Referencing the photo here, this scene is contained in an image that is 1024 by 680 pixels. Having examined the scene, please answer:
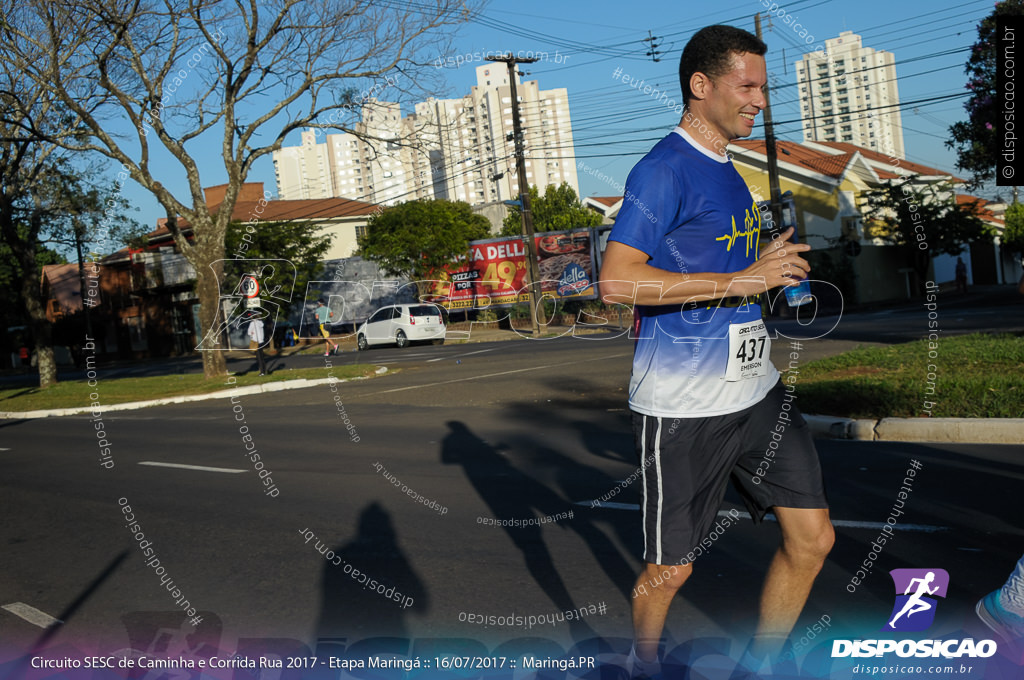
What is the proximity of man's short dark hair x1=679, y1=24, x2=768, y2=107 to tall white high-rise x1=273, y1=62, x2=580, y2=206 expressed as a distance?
15.6 m

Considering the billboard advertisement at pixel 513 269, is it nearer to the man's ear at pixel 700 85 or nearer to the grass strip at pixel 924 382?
the grass strip at pixel 924 382

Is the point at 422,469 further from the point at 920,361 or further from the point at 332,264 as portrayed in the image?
the point at 332,264

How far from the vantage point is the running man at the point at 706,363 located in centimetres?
271

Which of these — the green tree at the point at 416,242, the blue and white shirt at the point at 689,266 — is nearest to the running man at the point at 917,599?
the blue and white shirt at the point at 689,266

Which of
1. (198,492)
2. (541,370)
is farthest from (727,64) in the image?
(541,370)

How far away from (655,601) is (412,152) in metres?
20.7

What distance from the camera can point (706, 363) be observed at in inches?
111

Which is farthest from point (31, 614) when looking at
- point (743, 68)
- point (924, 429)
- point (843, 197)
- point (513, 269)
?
point (843, 197)

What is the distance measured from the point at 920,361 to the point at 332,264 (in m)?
33.4

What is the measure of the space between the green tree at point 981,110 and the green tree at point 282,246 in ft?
64.5

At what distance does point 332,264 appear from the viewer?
1635 inches

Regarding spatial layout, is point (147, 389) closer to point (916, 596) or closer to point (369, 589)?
point (369, 589)

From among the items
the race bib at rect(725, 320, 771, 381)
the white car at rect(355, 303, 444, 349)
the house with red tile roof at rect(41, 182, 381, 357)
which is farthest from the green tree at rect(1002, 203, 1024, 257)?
the race bib at rect(725, 320, 771, 381)

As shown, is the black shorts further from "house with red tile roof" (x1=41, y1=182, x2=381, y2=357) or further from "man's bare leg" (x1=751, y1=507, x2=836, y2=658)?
"house with red tile roof" (x1=41, y1=182, x2=381, y2=357)
